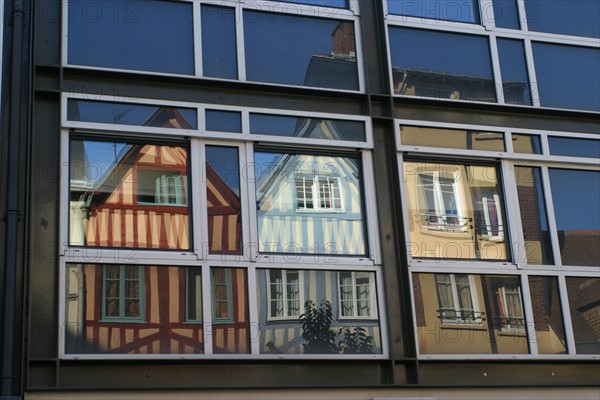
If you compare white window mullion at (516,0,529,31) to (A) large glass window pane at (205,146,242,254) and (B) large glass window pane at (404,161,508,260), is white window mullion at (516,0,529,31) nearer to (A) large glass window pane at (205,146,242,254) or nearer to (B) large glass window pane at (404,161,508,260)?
(B) large glass window pane at (404,161,508,260)

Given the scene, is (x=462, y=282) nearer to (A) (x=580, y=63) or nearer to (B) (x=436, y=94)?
(B) (x=436, y=94)

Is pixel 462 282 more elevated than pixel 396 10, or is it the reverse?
pixel 396 10

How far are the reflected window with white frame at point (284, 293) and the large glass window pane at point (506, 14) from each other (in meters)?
4.75

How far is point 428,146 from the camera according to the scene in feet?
38.4

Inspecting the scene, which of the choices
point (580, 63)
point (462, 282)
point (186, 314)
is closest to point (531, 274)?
point (462, 282)

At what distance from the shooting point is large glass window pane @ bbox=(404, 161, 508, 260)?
11406 millimetres

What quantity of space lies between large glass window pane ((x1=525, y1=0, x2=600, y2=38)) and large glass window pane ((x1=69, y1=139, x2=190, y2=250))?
545cm

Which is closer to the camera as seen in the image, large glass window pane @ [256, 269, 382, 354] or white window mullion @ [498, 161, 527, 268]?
large glass window pane @ [256, 269, 382, 354]

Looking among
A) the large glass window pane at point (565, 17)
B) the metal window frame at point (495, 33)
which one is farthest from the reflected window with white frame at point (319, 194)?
the large glass window pane at point (565, 17)

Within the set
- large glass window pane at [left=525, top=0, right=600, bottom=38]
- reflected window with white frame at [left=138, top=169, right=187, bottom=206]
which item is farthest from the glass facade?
large glass window pane at [left=525, top=0, right=600, bottom=38]

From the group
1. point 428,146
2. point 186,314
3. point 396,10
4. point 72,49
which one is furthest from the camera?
point 396,10

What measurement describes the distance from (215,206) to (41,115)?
86.7 inches

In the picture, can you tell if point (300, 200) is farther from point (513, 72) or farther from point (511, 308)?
point (513, 72)

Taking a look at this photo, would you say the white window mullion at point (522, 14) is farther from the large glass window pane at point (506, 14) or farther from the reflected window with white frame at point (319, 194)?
the reflected window with white frame at point (319, 194)
